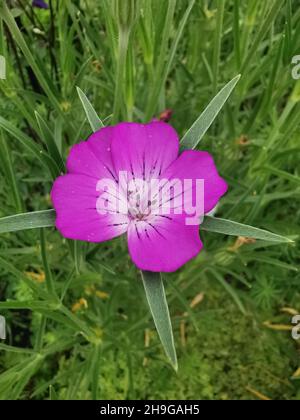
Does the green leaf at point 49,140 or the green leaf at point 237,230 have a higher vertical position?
the green leaf at point 49,140

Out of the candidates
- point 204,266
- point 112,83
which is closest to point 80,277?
point 204,266

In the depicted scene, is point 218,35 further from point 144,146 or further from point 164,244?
point 164,244

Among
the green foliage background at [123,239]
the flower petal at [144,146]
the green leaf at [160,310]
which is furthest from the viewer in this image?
the green foliage background at [123,239]

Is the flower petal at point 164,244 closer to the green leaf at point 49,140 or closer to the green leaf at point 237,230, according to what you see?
the green leaf at point 237,230

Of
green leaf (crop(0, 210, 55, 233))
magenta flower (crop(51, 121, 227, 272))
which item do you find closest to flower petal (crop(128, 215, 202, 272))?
magenta flower (crop(51, 121, 227, 272))

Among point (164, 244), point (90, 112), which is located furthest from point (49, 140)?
point (164, 244)

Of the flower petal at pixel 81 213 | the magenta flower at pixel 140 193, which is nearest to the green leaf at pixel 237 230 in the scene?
the magenta flower at pixel 140 193
